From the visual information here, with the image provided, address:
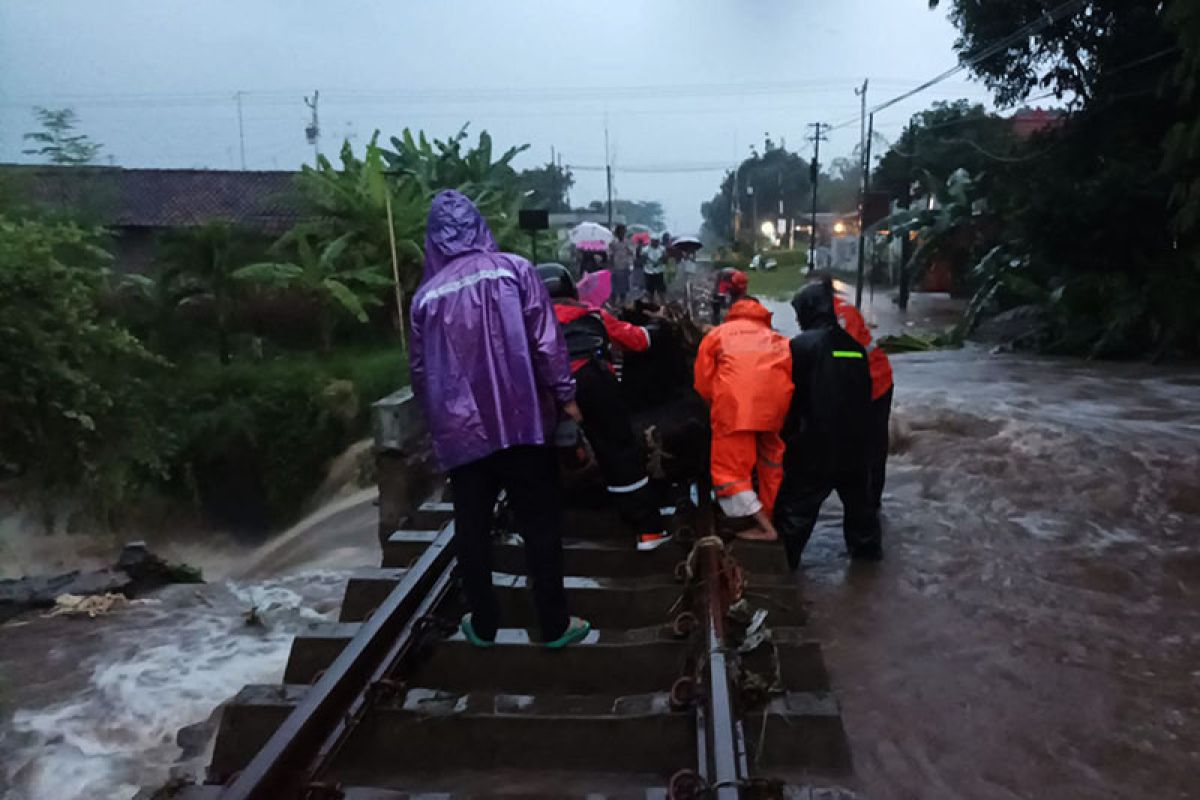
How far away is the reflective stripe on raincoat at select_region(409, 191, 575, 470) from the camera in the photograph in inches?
138

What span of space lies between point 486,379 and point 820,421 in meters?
2.21

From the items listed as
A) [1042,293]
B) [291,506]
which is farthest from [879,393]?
[1042,293]

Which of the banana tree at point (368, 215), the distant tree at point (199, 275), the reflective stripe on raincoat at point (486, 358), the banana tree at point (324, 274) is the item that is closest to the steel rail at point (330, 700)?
the reflective stripe on raincoat at point (486, 358)

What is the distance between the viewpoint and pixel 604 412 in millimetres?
4875

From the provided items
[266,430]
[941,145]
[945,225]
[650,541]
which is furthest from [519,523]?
[941,145]

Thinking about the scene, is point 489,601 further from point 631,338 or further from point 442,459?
point 631,338

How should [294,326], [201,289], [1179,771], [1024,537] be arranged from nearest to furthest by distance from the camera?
1. [1179,771]
2. [1024,537]
3. [201,289]
4. [294,326]

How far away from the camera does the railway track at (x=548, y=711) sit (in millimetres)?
3062

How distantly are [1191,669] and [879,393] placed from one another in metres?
2.19

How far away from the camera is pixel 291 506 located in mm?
14727

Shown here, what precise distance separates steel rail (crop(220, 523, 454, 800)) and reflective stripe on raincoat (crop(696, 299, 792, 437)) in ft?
5.32

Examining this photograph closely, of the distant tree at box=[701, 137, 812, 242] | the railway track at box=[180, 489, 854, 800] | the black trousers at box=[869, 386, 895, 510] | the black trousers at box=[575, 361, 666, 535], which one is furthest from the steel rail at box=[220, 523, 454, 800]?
the distant tree at box=[701, 137, 812, 242]

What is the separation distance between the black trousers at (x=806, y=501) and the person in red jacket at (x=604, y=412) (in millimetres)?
705

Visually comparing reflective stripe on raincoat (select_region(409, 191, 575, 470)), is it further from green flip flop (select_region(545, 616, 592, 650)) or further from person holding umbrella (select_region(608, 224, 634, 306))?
person holding umbrella (select_region(608, 224, 634, 306))
